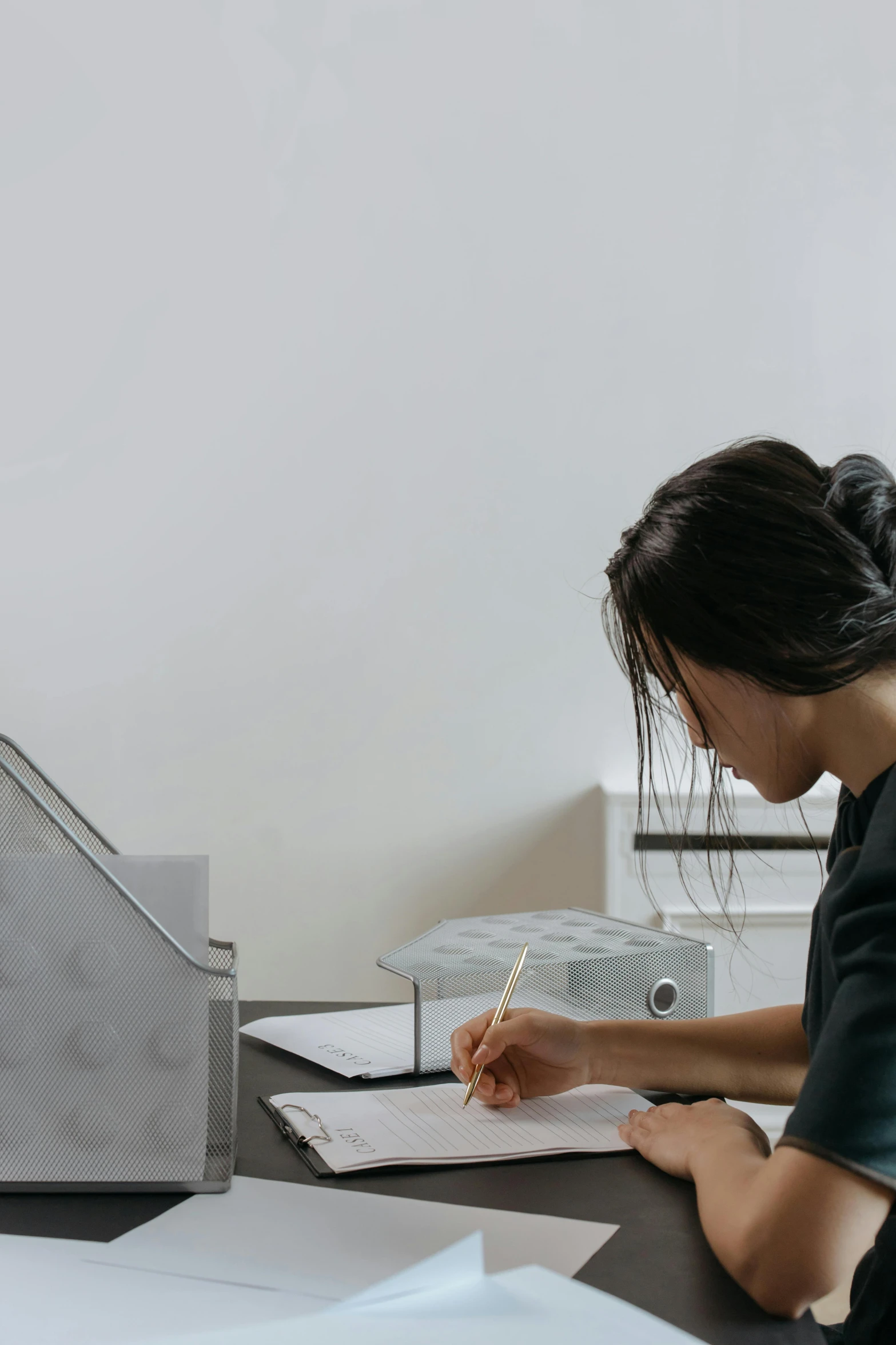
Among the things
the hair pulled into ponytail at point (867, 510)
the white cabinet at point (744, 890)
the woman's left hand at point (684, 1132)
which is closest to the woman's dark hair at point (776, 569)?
the hair pulled into ponytail at point (867, 510)

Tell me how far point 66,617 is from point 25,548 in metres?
0.16

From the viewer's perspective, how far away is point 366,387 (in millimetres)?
2227

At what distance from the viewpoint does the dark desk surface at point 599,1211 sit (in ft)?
1.74

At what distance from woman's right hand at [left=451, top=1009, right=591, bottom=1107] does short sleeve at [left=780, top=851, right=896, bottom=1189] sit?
0.87 ft

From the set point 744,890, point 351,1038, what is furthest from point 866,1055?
point 744,890

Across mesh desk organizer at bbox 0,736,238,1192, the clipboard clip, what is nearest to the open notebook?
the clipboard clip


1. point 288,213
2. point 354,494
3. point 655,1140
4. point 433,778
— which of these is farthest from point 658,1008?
point 288,213

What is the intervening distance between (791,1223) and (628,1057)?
1.00 ft

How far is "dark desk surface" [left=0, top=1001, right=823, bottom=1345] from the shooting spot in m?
0.53

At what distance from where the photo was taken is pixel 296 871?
86.3 inches

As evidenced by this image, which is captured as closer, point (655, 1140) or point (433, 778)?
point (655, 1140)

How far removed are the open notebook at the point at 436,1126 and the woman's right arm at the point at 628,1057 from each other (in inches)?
0.7

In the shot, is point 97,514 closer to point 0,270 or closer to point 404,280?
point 0,270

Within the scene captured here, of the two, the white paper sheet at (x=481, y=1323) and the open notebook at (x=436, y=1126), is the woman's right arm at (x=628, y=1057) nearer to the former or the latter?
the open notebook at (x=436, y=1126)
